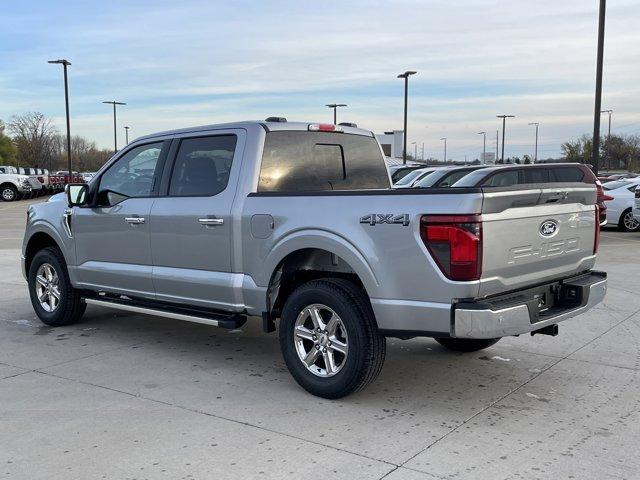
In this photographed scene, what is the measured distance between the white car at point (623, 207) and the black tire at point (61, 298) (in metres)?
14.7

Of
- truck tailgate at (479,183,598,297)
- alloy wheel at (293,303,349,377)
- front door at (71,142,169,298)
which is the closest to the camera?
truck tailgate at (479,183,598,297)

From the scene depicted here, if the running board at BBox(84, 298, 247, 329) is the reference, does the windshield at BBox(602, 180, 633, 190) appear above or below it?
above

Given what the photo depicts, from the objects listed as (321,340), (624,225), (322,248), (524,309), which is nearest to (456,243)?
(524,309)

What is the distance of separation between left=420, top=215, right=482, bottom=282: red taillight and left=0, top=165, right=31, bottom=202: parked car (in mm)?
33907

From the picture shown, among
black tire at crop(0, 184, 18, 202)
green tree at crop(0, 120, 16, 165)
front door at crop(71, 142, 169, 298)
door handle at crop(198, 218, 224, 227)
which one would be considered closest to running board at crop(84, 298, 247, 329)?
front door at crop(71, 142, 169, 298)

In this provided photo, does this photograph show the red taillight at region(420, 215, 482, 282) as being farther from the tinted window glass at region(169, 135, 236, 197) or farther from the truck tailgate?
the tinted window glass at region(169, 135, 236, 197)

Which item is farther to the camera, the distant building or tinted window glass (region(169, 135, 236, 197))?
the distant building

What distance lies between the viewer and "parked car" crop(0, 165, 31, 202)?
3369 centimetres

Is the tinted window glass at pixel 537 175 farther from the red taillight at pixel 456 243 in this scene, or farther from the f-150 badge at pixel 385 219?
the red taillight at pixel 456 243

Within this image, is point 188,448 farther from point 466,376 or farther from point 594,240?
point 594,240

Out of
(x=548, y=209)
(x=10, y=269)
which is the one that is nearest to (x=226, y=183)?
(x=548, y=209)

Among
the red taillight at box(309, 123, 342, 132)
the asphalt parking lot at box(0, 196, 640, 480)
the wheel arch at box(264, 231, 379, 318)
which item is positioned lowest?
the asphalt parking lot at box(0, 196, 640, 480)

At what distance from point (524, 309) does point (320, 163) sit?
89.5 inches

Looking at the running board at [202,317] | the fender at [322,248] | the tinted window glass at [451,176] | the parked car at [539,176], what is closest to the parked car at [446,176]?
the tinted window glass at [451,176]
